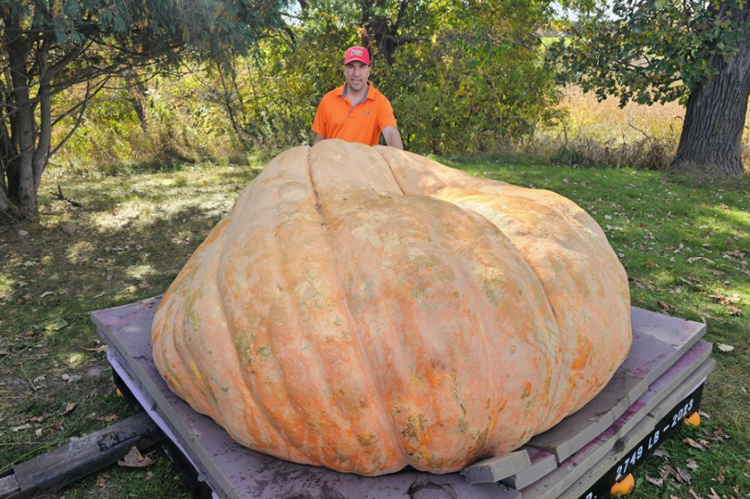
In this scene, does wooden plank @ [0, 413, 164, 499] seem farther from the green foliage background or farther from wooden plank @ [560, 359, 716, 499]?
the green foliage background

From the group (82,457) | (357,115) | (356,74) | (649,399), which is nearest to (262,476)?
(82,457)

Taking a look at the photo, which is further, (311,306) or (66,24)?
(66,24)

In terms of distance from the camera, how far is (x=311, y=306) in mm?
1729

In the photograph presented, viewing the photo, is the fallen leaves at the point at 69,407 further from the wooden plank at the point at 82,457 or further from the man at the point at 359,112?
the man at the point at 359,112

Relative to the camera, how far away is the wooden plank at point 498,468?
160 cm

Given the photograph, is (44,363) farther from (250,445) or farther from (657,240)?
(657,240)

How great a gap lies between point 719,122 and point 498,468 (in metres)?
9.55

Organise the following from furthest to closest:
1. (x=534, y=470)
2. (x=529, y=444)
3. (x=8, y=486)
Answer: (x=8, y=486) → (x=529, y=444) → (x=534, y=470)

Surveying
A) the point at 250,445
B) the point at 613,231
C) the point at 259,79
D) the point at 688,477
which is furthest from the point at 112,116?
the point at 688,477

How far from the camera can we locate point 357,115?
13.4 ft

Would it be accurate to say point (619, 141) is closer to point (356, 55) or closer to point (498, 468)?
point (356, 55)

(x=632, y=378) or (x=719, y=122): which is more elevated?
(x=719, y=122)

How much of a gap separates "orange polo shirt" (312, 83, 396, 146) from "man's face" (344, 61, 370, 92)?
0.12m

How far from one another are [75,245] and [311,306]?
16.7 feet
